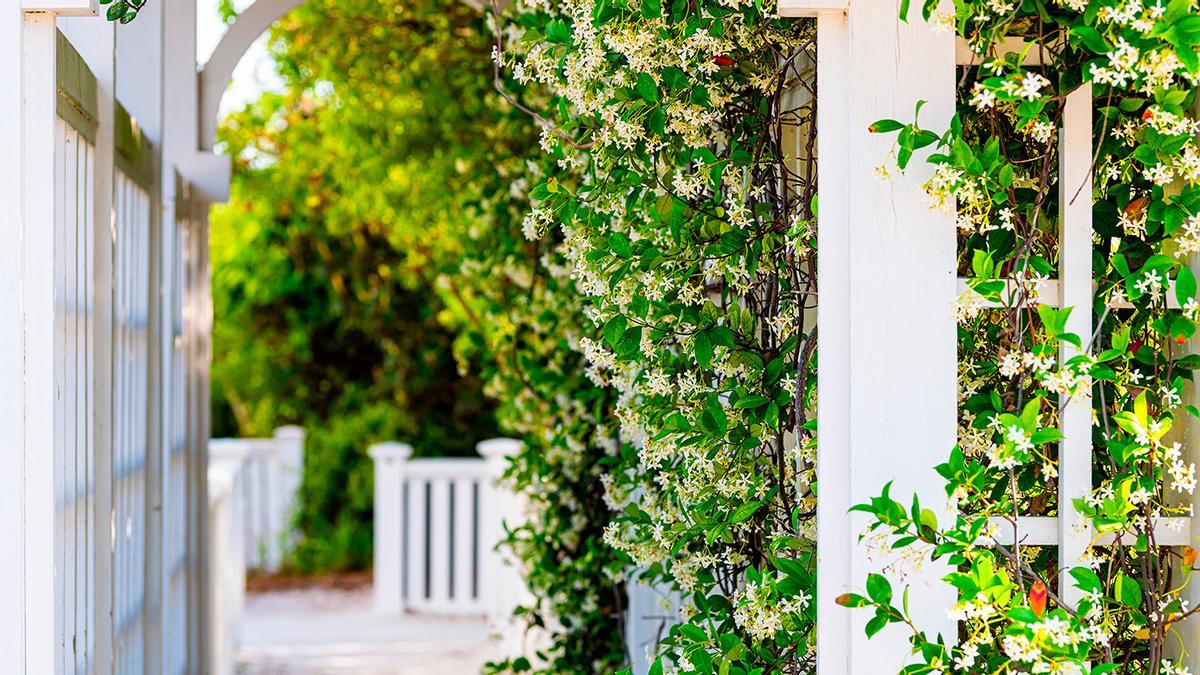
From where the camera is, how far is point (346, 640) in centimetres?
644

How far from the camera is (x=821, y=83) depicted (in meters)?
1.46

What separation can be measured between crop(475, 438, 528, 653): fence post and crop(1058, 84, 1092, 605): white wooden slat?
3412 millimetres

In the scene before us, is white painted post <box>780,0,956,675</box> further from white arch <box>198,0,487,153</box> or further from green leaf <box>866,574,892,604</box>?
white arch <box>198,0,487,153</box>

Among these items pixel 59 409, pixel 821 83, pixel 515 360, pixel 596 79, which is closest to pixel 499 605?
pixel 515 360

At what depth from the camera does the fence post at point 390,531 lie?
686 cm

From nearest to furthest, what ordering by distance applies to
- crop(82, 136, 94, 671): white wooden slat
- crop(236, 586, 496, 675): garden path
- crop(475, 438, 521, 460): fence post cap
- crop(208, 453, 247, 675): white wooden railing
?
1. crop(82, 136, 94, 671): white wooden slat
2. crop(208, 453, 247, 675): white wooden railing
3. crop(236, 586, 496, 675): garden path
4. crop(475, 438, 521, 460): fence post cap

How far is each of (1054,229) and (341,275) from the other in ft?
22.9

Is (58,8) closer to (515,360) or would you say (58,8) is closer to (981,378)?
(981,378)

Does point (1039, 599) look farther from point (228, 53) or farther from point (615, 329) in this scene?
point (228, 53)

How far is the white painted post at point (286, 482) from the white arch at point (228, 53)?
4.52 metres

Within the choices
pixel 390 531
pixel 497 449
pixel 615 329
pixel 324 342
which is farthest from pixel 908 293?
pixel 324 342

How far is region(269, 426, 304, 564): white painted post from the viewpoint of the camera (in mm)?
7809

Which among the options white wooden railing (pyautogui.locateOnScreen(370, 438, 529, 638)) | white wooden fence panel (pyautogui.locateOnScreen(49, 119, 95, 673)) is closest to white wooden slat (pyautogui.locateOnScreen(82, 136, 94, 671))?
white wooden fence panel (pyautogui.locateOnScreen(49, 119, 95, 673))

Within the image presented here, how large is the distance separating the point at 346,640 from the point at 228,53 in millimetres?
3797
